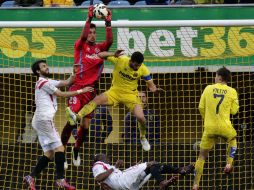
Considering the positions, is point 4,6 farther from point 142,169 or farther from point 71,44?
point 142,169

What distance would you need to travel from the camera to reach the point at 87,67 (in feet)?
57.2

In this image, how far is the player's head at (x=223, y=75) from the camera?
17.1m

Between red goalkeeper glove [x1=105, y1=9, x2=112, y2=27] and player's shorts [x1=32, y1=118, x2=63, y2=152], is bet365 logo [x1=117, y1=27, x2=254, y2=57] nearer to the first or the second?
red goalkeeper glove [x1=105, y1=9, x2=112, y2=27]

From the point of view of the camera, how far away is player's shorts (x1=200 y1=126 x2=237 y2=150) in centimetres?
1717

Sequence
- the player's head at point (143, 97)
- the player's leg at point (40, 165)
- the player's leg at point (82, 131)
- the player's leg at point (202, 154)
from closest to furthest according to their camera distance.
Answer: the player's leg at point (40, 165) < the player's leg at point (202, 154) < the player's leg at point (82, 131) < the player's head at point (143, 97)

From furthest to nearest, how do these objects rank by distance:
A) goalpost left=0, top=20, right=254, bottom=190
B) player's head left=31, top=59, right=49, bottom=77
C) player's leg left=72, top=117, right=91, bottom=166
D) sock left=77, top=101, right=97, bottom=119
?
goalpost left=0, top=20, right=254, bottom=190 < player's leg left=72, top=117, right=91, bottom=166 < sock left=77, top=101, right=97, bottom=119 < player's head left=31, top=59, right=49, bottom=77

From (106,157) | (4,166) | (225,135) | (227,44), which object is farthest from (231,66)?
(4,166)

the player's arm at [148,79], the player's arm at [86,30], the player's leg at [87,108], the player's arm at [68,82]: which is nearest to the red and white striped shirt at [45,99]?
the player's arm at [68,82]

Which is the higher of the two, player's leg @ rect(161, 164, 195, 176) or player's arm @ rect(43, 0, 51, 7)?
player's arm @ rect(43, 0, 51, 7)

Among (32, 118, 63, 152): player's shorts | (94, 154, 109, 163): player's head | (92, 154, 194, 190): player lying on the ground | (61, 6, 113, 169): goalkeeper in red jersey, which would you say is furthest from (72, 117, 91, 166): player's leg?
(32, 118, 63, 152): player's shorts

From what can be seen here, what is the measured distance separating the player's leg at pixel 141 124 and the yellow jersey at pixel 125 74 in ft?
1.04

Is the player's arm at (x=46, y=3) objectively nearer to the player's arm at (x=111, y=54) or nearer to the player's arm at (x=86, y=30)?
→ the player's arm at (x=86, y=30)

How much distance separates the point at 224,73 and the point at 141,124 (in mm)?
1653

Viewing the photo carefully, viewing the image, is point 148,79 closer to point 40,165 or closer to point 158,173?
point 158,173
